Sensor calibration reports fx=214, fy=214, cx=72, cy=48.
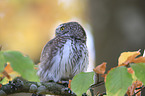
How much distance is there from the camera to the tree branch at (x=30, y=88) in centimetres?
101

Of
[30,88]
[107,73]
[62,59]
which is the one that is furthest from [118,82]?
[62,59]

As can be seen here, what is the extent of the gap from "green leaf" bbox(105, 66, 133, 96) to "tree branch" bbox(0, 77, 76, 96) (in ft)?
1.49

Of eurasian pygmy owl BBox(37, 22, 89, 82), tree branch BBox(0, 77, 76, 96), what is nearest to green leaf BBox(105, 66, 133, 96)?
tree branch BBox(0, 77, 76, 96)

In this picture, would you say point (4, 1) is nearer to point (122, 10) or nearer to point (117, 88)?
point (122, 10)

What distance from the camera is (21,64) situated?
60 centimetres

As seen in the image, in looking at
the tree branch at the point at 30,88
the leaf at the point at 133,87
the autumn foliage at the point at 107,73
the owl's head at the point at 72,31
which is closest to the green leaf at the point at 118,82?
the autumn foliage at the point at 107,73

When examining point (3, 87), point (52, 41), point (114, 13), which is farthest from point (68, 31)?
point (3, 87)

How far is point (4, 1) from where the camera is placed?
506cm

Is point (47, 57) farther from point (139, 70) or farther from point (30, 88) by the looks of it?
point (139, 70)

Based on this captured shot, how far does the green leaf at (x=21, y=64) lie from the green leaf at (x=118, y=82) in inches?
10.3

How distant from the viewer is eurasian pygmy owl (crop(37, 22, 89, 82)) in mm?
1876

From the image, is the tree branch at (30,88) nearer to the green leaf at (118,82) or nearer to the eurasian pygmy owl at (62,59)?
the green leaf at (118,82)

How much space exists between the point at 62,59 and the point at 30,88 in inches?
32.4

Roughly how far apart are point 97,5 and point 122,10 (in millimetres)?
341
